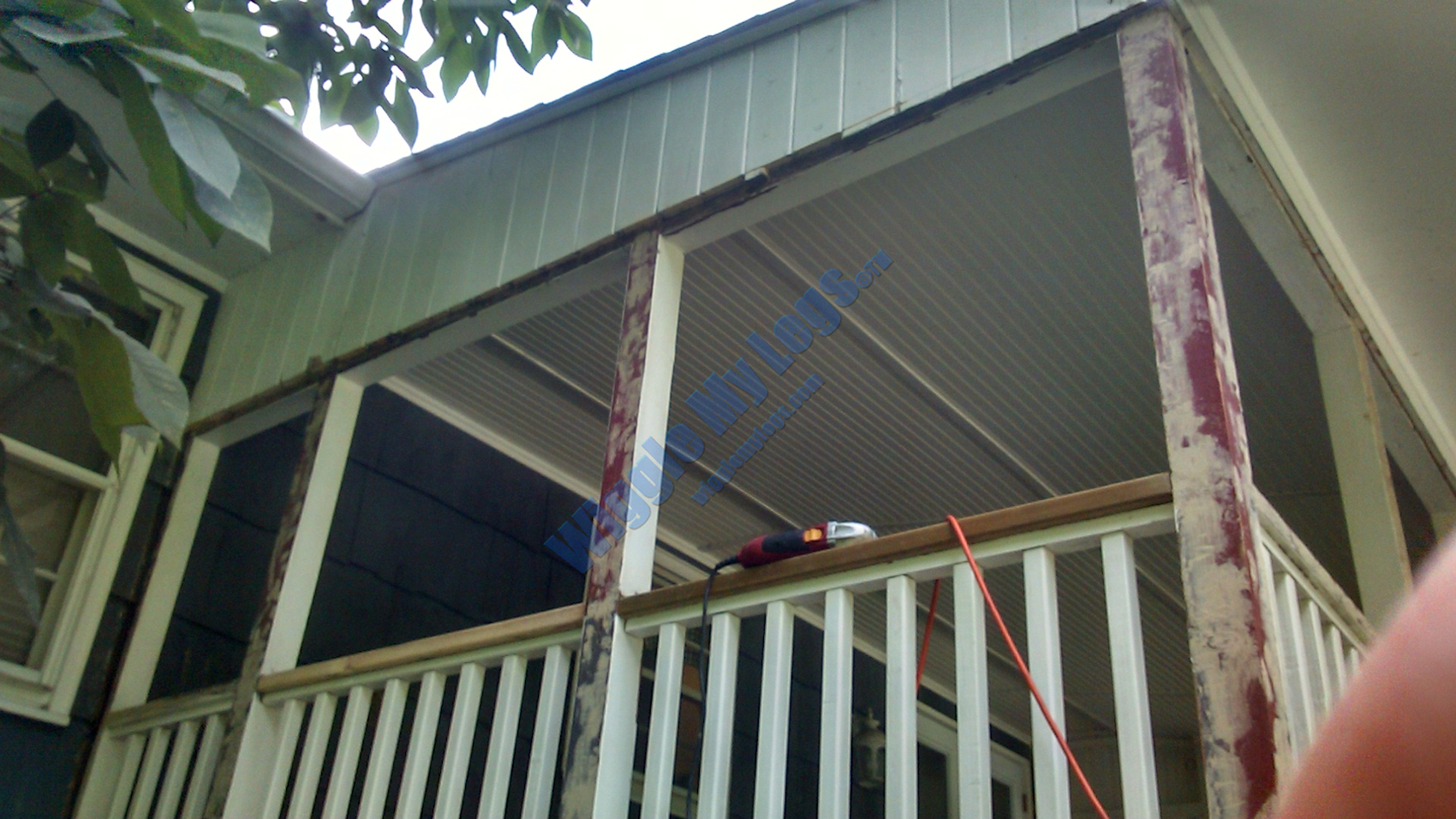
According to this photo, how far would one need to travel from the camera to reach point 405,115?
223cm

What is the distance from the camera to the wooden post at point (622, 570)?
6.75 ft

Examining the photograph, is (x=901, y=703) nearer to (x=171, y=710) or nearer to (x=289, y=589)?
(x=289, y=589)

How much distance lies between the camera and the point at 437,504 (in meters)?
4.03

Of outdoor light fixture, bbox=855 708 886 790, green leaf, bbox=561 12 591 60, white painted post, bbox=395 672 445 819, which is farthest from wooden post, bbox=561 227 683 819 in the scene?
outdoor light fixture, bbox=855 708 886 790

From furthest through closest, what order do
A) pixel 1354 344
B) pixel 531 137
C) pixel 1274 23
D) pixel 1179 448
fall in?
pixel 531 137, pixel 1354 344, pixel 1274 23, pixel 1179 448

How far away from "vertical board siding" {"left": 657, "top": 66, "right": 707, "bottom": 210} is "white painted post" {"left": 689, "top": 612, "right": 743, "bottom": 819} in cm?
101

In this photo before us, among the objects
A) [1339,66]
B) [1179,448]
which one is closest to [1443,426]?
[1339,66]

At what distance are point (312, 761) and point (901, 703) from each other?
1.51 metres

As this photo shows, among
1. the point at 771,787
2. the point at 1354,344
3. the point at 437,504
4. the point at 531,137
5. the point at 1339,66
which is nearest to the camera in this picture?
the point at 771,787

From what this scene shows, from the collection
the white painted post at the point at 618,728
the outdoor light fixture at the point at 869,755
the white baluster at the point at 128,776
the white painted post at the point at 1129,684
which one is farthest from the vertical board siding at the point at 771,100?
the outdoor light fixture at the point at 869,755

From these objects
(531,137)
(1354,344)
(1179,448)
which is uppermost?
(531,137)

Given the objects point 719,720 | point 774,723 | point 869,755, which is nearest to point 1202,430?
point 774,723

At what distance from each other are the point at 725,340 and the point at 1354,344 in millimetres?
1668

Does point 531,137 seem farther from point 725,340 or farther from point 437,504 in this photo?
point 437,504
